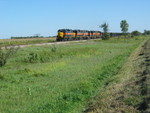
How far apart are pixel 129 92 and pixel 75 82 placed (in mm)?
4530

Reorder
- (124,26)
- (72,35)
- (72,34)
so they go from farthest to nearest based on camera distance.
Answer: (124,26) → (72,35) → (72,34)

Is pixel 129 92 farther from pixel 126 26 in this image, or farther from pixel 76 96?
pixel 126 26

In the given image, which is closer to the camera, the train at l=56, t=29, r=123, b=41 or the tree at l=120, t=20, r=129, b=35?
the train at l=56, t=29, r=123, b=41

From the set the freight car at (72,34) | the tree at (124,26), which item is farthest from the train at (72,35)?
the tree at (124,26)

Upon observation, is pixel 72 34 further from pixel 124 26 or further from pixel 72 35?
pixel 124 26

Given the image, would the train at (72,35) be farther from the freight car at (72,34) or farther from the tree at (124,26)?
the tree at (124,26)

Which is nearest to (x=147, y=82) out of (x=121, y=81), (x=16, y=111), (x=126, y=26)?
(x=121, y=81)

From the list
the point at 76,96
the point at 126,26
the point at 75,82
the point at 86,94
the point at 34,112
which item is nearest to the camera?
the point at 34,112

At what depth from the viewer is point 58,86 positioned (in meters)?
14.6

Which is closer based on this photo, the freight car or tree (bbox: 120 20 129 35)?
the freight car

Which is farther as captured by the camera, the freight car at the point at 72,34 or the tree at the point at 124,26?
the tree at the point at 124,26

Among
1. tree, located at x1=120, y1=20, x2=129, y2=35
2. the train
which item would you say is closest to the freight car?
the train

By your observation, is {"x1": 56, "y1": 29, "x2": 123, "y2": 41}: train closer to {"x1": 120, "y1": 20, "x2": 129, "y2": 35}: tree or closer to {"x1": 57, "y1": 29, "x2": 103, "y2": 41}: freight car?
{"x1": 57, "y1": 29, "x2": 103, "y2": 41}: freight car

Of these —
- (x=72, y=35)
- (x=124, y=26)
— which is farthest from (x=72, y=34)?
(x=124, y=26)
